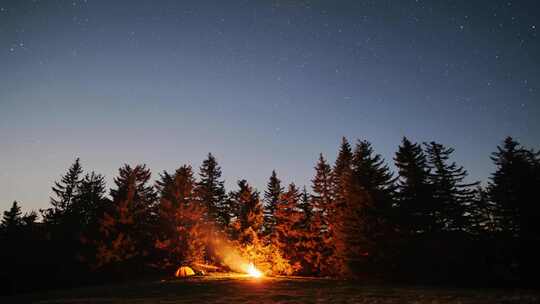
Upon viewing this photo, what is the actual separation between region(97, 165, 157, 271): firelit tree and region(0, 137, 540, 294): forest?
122 mm

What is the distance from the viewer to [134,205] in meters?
33.7

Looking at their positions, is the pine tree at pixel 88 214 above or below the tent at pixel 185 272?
above

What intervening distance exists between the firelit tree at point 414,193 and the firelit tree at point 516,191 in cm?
652

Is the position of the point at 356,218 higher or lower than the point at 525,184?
lower

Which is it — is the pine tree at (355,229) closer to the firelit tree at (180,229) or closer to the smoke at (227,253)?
the smoke at (227,253)

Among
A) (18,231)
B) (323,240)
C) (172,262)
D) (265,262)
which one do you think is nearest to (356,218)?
(323,240)

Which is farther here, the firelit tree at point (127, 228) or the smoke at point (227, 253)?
the smoke at point (227, 253)

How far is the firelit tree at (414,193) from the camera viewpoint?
29.0m

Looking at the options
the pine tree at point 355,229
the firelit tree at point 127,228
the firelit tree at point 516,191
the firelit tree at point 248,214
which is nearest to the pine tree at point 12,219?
the firelit tree at point 127,228

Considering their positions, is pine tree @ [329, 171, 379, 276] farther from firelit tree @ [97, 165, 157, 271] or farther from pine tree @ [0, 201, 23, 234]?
pine tree @ [0, 201, 23, 234]

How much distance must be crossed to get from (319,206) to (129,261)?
22.8 metres

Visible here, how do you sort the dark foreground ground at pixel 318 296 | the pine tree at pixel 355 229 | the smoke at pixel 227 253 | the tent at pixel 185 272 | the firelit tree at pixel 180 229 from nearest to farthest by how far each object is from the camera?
the dark foreground ground at pixel 318 296, the pine tree at pixel 355 229, the tent at pixel 185 272, the firelit tree at pixel 180 229, the smoke at pixel 227 253

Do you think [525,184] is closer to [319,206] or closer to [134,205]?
[319,206]

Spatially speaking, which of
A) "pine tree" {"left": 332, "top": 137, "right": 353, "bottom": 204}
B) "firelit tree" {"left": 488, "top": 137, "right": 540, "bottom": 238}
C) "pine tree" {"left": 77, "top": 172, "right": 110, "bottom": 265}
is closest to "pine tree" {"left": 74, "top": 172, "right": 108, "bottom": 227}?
"pine tree" {"left": 77, "top": 172, "right": 110, "bottom": 265}
